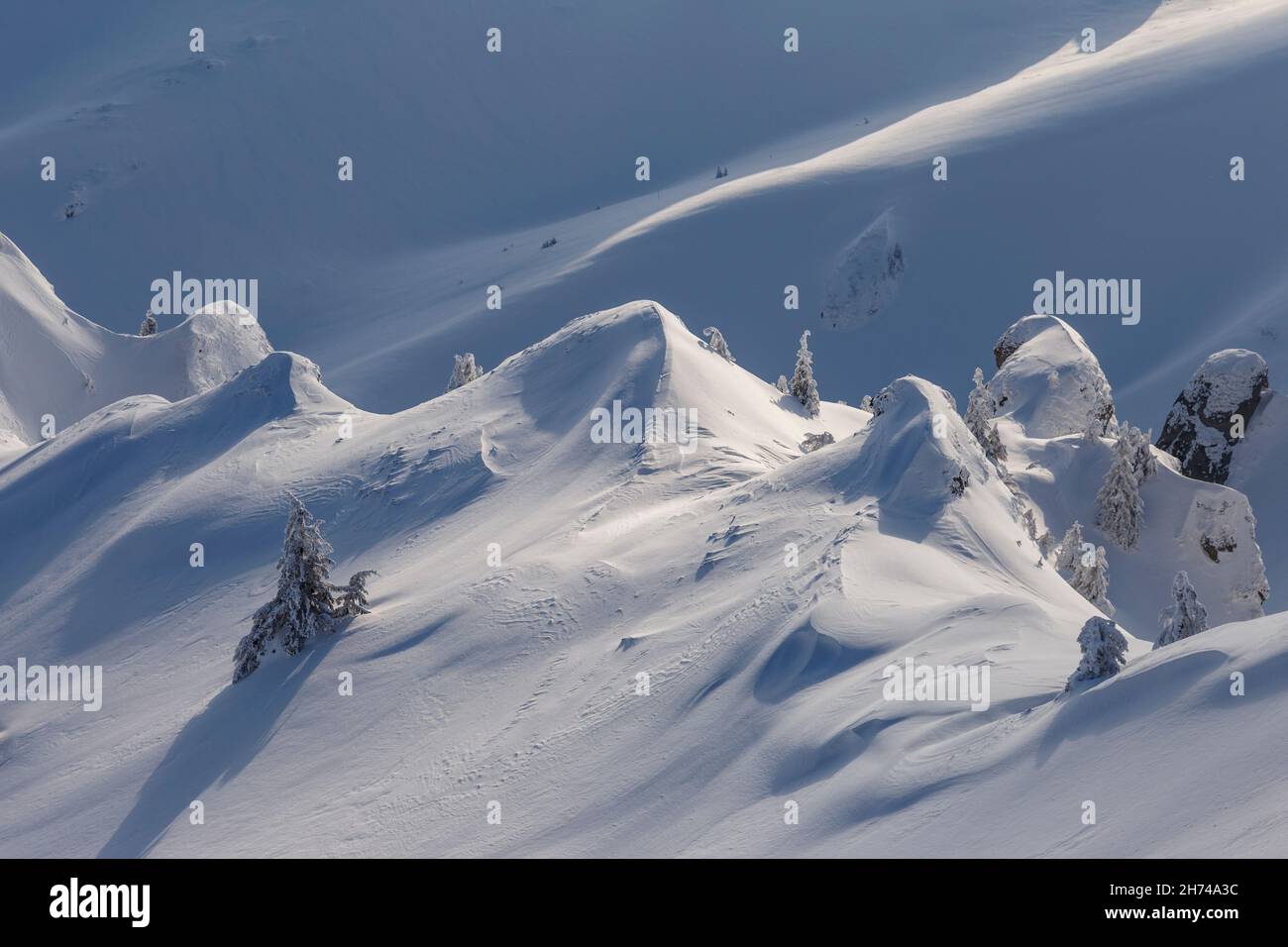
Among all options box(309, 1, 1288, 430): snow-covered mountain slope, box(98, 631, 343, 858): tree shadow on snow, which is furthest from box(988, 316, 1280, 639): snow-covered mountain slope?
box(98, 631, 343, 858): tree shadow on snow

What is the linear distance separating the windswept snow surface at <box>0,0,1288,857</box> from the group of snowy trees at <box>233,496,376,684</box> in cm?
35

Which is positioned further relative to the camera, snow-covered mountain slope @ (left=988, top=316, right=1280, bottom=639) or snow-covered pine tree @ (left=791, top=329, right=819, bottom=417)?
snow-covered pine tree @ (left=791, top=329, right=819, bottom=417)

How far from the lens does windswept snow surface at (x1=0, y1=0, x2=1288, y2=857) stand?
13.3 metres

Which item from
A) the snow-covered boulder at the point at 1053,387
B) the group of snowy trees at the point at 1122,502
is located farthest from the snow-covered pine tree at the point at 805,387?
the group of snowy trees at the point at 1122,502

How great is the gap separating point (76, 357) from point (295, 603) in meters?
25.4

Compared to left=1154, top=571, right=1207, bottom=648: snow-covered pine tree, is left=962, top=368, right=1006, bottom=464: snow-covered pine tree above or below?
above

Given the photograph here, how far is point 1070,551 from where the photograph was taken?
25.6 metres

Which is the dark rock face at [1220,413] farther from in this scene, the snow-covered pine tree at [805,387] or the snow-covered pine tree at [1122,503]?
the snow-covered pine tree at [805,387]

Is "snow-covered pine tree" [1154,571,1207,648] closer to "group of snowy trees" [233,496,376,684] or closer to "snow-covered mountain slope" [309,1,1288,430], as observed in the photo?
"group of snowy trees" [233,496,376,684]

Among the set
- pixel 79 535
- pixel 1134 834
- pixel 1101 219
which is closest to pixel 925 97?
pixel 1101 219

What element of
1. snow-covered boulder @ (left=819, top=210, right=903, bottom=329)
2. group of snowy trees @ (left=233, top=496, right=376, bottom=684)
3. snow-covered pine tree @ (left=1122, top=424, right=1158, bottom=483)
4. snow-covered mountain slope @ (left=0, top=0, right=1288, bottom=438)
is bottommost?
group of snowy trees @ (left=233, top=496, right=376, bottom=684)

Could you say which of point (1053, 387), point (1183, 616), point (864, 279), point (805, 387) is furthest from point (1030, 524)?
point (864, 279)
